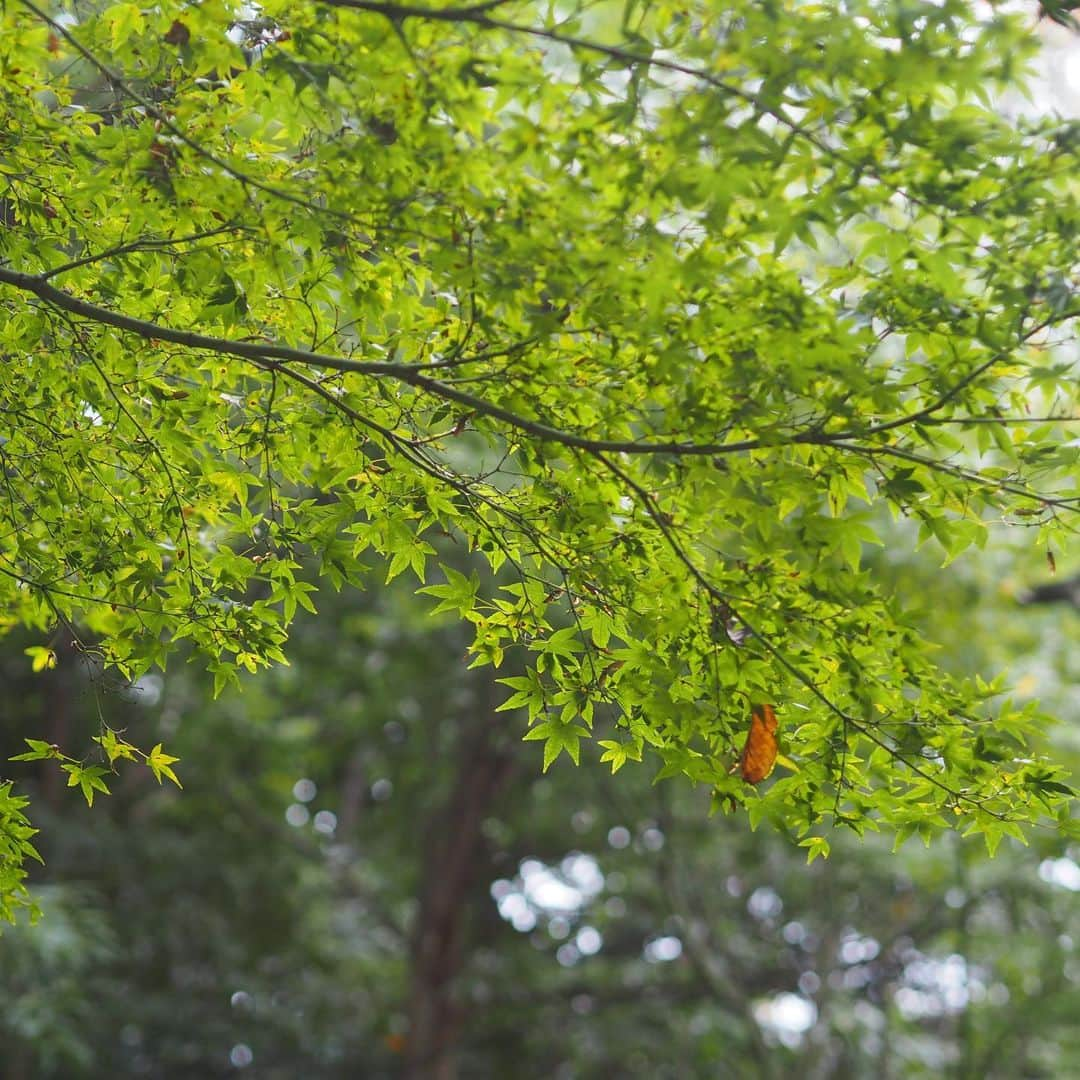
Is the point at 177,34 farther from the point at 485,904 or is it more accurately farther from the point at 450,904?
the point at 485,904

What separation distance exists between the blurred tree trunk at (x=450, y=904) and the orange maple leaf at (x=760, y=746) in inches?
265

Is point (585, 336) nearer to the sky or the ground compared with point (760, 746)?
nearer to the sky

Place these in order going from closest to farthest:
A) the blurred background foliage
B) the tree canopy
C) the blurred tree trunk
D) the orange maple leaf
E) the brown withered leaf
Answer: the tree canopy, the brown withered leaf, the orange maple leaf, the blurred background foliage, the blurred tree trunk

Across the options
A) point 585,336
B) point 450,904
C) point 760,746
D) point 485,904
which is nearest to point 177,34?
point 585,336

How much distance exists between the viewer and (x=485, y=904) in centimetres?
1098

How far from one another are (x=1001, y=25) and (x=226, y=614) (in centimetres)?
200

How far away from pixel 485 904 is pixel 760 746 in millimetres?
8861

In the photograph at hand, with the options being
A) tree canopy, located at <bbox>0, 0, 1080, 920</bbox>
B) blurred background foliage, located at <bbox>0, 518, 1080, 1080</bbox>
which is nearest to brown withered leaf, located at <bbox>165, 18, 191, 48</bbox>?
tree canopy, located at <bbox>0, 0, 1080, 920</bbox>

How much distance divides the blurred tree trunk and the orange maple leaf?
22.1ft

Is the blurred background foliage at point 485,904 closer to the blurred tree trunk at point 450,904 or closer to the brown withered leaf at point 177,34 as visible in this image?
the blurred tree trunk at point 450,904

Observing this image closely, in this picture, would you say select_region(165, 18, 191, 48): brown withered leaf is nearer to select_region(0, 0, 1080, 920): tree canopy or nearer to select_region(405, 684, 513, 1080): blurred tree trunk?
select_region(0, 0, 1080, 920): tree canopy

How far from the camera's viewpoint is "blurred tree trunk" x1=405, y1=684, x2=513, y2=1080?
9.39m

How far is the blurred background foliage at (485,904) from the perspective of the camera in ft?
28.4

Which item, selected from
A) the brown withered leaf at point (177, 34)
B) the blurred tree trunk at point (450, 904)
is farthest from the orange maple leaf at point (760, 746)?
the blurred tree trunk at point (450, 904)
